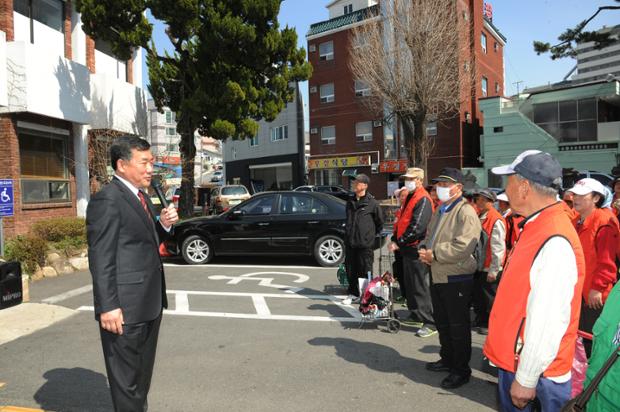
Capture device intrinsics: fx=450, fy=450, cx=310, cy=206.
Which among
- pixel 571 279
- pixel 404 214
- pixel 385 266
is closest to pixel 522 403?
pixel 571 279

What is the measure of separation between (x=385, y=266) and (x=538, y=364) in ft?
24.2

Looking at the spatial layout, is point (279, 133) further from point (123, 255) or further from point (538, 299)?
point (538, 299)

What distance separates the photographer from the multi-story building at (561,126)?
24047 mm

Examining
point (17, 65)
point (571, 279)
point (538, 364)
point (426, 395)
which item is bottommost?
point (426, 395)

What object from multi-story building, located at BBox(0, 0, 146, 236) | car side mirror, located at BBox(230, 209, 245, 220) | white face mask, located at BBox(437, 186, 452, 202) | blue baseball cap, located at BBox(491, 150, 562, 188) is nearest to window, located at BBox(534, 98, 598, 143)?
multi-story building, located at BBox(0, 0, 146, 236)

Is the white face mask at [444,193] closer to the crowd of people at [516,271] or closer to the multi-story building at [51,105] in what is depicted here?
the crowd of people at [516,271]

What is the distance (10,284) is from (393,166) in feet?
90.0

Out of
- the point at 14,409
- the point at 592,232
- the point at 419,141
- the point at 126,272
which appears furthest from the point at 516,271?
the point at 419,141

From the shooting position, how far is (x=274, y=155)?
41188mm

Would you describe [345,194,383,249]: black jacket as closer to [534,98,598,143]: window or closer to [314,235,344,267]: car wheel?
[314,235,344,267]: car wheel

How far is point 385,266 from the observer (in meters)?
9.26

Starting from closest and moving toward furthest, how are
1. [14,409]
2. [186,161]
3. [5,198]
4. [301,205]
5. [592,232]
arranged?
1. [14,409]
2. [592,232]
3. [5,198]
4. [301,205]
5. [186,161]

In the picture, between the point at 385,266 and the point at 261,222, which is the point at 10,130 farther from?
→ the point at 385,266

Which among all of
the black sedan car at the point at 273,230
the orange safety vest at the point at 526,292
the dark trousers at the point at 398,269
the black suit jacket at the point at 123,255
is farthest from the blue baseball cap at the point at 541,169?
the black sedan car at the point at 273,230
